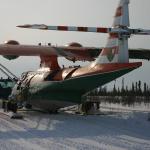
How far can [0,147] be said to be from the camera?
9969mm

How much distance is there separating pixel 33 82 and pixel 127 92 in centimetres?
2171

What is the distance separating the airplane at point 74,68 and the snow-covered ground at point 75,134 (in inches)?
54.9

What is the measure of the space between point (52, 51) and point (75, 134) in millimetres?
8354

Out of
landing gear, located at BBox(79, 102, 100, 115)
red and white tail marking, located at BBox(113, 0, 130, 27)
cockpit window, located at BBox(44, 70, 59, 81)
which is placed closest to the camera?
red and white tail marking, located at BBox(113, 0, 130, 27)

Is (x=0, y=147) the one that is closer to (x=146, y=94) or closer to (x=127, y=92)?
(x=146, y=94)

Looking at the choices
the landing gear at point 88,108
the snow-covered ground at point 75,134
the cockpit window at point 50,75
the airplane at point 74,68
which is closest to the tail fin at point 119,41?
the airplane at point 74,68

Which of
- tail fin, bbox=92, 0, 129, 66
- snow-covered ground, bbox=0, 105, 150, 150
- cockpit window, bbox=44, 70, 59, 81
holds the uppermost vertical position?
tail fin, bbox=92, 0, 129, 66

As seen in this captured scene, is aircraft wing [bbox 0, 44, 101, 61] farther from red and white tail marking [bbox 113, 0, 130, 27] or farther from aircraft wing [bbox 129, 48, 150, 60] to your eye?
red and white tail marking [bbox 113, 0, 130, 27]

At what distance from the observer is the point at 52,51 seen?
2016cm

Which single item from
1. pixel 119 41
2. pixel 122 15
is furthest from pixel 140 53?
pixel 122 15

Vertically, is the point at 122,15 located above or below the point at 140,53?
above

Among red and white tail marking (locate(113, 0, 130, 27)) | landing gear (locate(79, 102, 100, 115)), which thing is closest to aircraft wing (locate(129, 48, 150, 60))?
landing gear (locate(79, 102, 100, 115))

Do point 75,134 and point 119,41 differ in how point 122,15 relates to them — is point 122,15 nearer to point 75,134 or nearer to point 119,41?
point 119,41

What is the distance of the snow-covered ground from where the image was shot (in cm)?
1026
